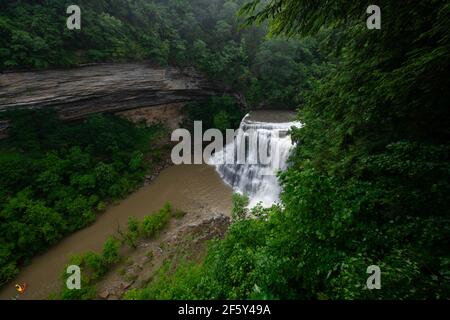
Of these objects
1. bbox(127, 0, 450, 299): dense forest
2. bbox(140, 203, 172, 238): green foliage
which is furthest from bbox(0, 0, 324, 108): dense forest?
bbox(127, 0, 450, 299): dense forest

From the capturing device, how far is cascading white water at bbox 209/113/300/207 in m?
15.0

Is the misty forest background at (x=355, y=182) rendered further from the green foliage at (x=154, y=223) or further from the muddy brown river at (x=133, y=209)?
the green foliage at (x=154, y=223)

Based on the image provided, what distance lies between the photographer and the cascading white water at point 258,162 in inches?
589

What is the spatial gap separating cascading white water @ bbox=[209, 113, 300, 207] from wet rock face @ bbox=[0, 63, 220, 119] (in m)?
6.64

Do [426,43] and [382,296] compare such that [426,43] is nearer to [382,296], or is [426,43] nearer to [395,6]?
[395,6]

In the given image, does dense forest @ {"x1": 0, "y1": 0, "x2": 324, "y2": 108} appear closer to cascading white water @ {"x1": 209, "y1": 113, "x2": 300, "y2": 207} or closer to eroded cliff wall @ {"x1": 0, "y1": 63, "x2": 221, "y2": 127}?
eroded cliff wall @ {"x1": 0, "y1": 63, "x2": 221, "y2": 127}

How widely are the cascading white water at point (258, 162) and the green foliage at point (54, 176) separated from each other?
247 inches

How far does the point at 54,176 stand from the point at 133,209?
177 inches

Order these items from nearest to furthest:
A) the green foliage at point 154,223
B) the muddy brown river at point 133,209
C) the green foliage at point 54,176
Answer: the muddy brown river at point 133,209 < the green foliage at point 54,176 < the green foliage at point 154,223

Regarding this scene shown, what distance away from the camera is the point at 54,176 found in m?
14.0

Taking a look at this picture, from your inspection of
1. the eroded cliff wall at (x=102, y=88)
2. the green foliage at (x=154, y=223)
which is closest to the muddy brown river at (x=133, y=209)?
the green foliage at (x=154, y=223)

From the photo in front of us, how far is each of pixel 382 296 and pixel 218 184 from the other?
14.2 metres

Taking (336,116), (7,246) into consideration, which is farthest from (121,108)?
(336,116)

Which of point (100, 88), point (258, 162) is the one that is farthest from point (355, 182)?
point (100, 88)
